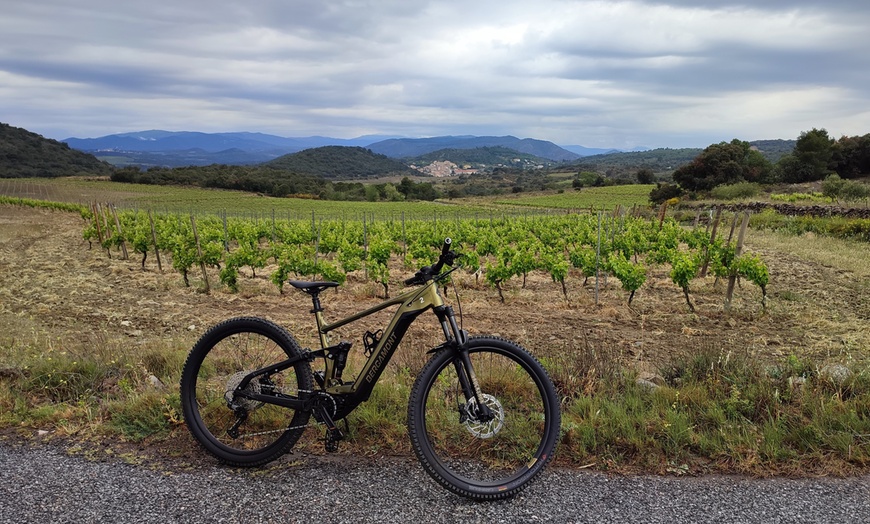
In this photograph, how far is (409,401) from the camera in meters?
3.08

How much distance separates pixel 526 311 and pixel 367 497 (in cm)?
850

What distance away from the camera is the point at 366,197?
9050 centimetres

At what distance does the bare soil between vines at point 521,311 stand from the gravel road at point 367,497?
6.50 feet

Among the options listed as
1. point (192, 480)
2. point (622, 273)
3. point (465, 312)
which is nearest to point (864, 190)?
point (622, 273)

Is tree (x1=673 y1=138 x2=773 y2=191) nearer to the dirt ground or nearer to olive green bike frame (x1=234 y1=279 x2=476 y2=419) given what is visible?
the dirt ground

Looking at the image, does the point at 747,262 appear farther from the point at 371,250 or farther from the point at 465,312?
the point at 371,250

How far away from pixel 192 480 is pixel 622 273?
386 inches

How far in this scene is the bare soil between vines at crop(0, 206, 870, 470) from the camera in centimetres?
785

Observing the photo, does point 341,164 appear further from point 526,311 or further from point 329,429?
point 329,429

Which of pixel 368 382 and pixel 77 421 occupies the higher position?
pixel 368 382

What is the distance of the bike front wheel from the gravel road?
0.36ft

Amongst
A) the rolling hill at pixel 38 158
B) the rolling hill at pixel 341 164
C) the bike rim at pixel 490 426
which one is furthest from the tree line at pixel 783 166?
the rolling hill at pixel 341 164

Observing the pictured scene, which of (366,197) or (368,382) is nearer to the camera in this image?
(368,382)

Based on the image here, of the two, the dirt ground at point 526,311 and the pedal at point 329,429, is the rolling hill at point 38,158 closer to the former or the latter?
the dirt ground at point 526,311
